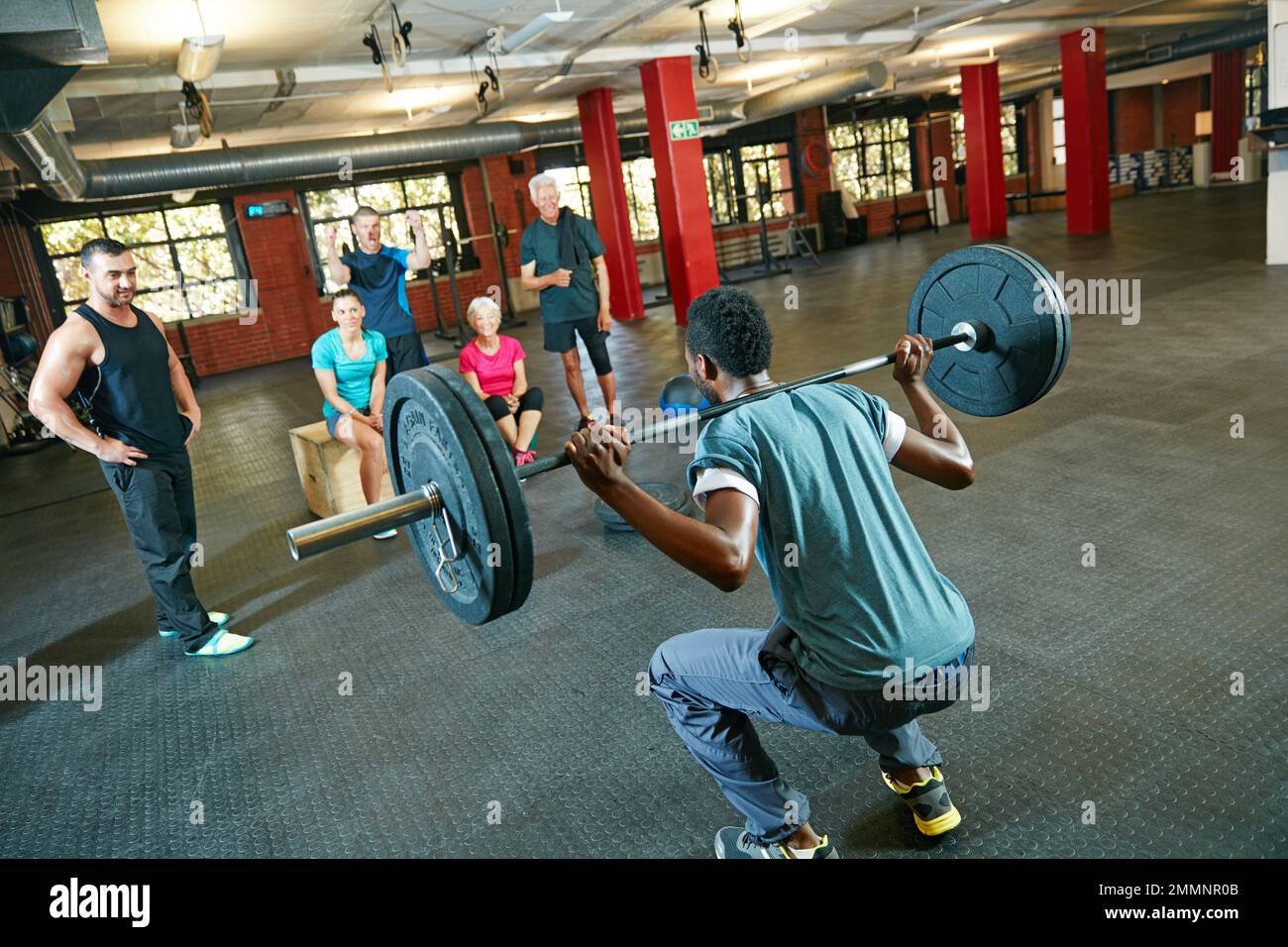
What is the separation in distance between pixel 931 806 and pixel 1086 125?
1094 cm

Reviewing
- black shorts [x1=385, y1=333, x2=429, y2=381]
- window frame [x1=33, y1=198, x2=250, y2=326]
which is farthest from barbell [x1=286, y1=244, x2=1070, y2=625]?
window frame [x1=33, y1=198, x2=250, y2=326]

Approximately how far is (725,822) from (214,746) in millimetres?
1331

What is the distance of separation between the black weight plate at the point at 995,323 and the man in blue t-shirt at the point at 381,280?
241cm

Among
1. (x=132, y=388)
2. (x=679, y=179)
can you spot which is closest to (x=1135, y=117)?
(x=679, y=179)

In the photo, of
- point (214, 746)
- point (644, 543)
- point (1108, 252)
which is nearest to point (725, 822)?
point (214, 746)

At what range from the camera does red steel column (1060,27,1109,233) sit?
1017 centimetres

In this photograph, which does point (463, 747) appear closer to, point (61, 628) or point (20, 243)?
point (61, 628)

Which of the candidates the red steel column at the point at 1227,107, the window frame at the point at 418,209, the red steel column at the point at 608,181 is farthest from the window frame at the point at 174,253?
the red steel column at the point at 1227,107

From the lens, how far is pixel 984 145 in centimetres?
1178

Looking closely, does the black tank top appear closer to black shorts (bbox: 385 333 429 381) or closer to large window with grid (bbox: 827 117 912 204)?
black shorts (bbox: 385 333 429 381)

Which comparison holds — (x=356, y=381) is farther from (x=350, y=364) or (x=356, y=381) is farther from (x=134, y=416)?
(x=134, y=416)

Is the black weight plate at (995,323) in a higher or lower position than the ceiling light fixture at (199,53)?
lower

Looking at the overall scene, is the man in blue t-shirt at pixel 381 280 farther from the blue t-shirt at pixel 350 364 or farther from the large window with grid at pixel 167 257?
the large window with grid at pixel 167 257

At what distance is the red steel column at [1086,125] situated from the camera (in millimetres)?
10172
